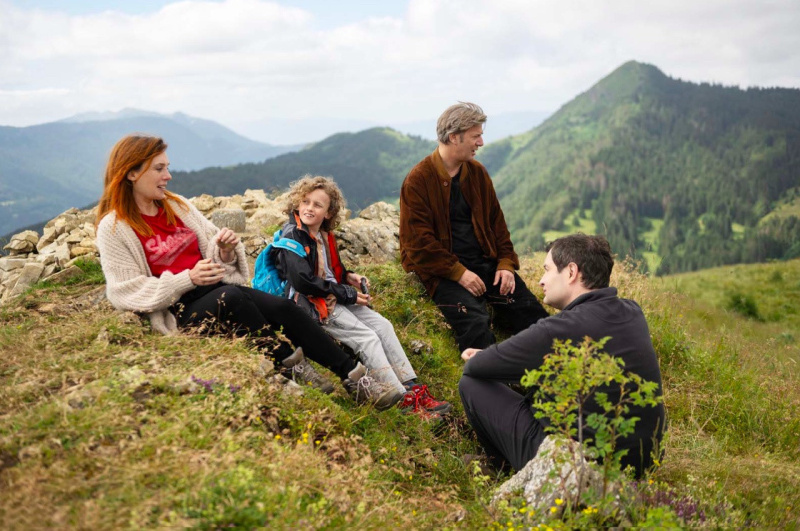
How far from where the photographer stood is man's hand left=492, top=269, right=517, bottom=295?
642cm

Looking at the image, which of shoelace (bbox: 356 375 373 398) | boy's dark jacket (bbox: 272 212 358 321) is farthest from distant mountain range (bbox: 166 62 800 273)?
shoelace (bbox: 356 375 373 398)

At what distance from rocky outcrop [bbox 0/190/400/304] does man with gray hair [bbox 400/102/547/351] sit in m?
1.91

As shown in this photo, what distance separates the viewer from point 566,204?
468 feet

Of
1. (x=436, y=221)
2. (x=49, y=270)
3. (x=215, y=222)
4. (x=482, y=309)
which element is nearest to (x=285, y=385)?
(x=482, y=309)

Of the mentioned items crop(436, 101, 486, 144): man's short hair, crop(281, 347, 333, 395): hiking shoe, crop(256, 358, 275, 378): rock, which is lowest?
crop(281, 347, 333, 395): hiking shoe

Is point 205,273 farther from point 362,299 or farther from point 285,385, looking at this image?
point 362,299

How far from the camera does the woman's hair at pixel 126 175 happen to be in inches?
177

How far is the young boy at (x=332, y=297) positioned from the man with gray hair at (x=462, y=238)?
1114mm

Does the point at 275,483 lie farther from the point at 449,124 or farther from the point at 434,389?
the point at 449,124

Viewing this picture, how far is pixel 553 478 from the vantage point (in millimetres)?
3094

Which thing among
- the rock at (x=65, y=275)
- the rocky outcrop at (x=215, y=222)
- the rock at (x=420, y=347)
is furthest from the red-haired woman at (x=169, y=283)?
the rock at (x=65, y=275)

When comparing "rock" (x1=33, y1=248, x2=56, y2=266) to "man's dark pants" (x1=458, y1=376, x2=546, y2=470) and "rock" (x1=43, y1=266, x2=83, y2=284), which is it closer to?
"rock" (x1=43, y1=266, x2=83, y2=284)

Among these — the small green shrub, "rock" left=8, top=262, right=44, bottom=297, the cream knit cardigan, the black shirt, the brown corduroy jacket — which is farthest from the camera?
the small green shrub

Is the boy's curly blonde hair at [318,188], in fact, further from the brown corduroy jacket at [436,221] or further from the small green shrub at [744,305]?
the small green shrub at [744,305]
